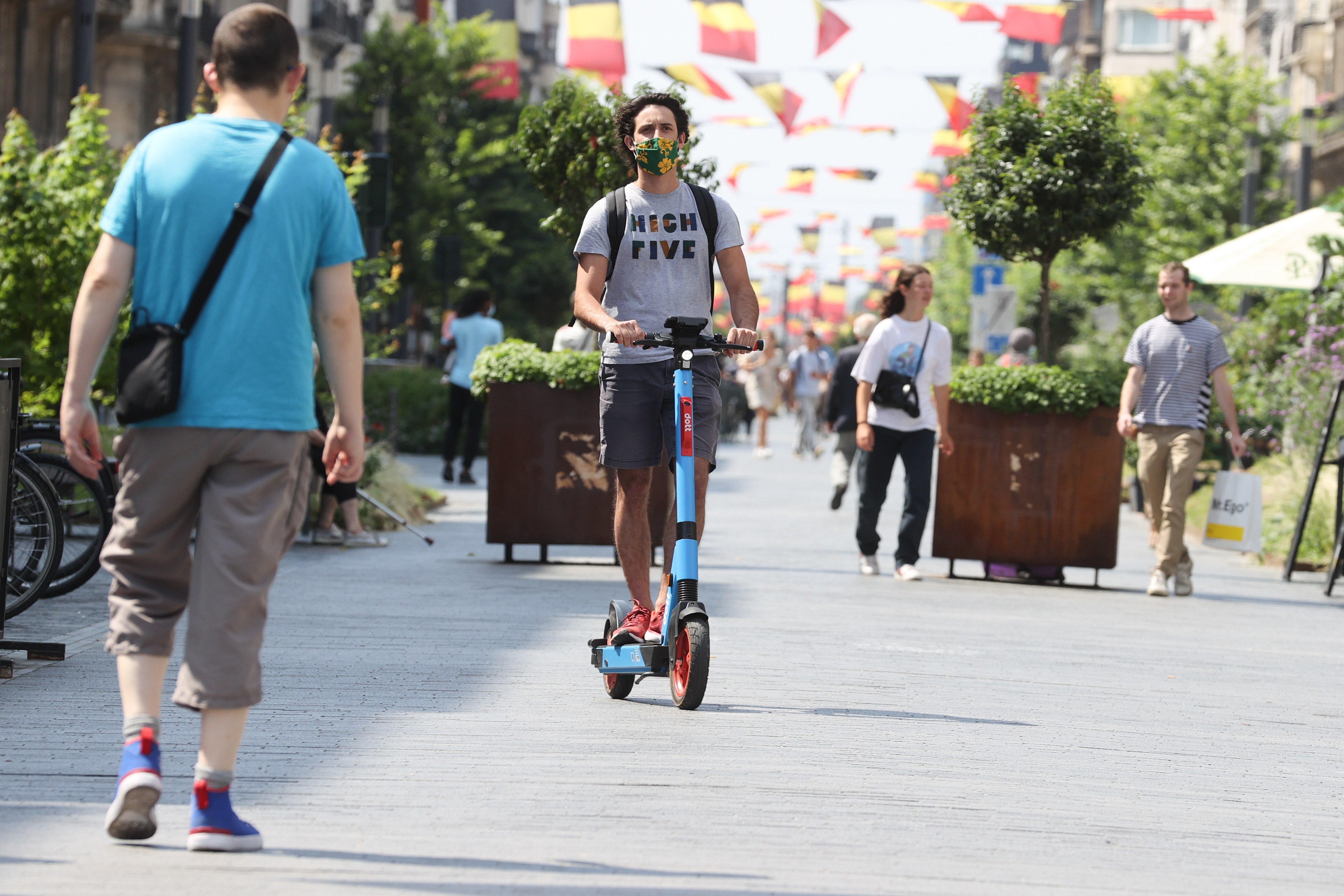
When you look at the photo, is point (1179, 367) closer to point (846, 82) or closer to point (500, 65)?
point (846, 82)

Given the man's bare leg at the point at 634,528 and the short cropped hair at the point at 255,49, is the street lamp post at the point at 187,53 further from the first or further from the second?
the short cropped hair at the point at 255,49

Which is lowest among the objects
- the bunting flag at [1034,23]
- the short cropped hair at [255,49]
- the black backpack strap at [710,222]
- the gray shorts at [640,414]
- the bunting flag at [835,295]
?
the bunting flag at [835,295]

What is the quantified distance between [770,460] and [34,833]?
2309cm

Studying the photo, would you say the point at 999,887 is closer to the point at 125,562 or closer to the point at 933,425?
the point at 125,562

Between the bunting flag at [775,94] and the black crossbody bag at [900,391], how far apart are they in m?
13.9

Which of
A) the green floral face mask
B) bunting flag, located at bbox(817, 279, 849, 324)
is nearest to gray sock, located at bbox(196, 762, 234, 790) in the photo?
the green floral face mask

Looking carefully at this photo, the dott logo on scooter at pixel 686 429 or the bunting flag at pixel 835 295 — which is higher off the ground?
the dott logo on scooter at pixel 686 429

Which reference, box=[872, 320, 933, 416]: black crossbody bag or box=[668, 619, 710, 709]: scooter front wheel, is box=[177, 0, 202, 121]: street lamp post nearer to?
box=[872, 320, 933, 416]: black crossbody bag

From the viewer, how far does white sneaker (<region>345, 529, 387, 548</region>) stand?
1186 centimetres

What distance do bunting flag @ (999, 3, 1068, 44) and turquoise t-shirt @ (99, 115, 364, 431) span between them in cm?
1780

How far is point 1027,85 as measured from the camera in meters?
13.8

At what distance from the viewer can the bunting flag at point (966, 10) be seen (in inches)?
795

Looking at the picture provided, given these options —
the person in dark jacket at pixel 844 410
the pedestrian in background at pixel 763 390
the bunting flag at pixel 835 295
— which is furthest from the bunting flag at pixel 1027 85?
the bunting flag at pixel 835 295

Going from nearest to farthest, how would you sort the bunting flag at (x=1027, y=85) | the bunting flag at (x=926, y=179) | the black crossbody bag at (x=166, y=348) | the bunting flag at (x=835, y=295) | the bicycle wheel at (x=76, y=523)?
the black crossbody bag at (x=166, y=348), the bicycle wheel at (x=76, y=523), the bunting flag at (x=1027, y=85), the bunting flag at (x=926, y=179), the bunting flag at (x=835, y=295)
